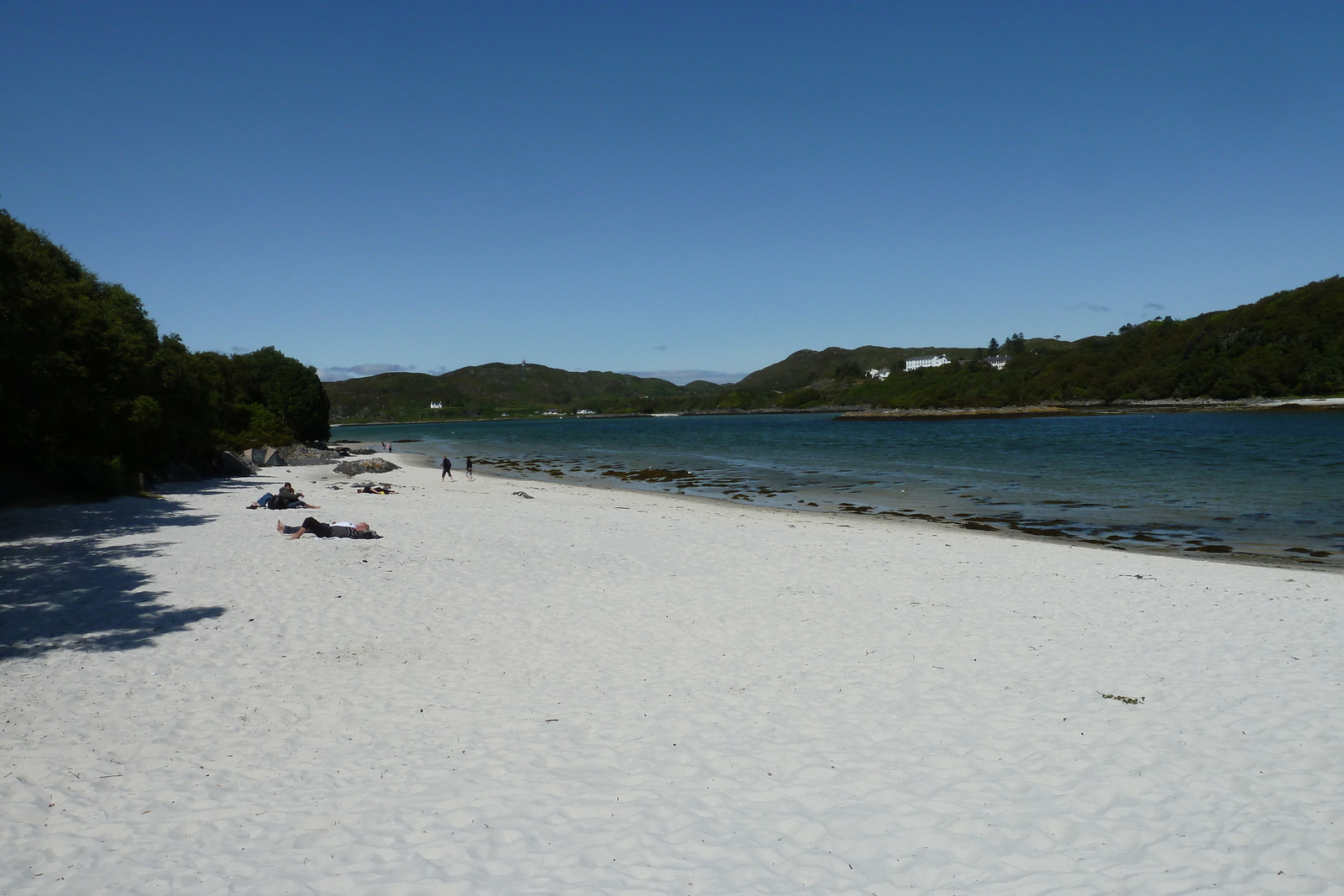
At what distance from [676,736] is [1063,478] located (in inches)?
1417

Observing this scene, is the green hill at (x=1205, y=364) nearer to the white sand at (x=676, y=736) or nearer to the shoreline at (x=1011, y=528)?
the shoreline at (x=1011, y=528)

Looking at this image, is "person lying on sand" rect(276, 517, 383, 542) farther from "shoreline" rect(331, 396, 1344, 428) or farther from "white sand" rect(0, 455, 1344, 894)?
"shoreline" rect(331, 396, 1344, 428)

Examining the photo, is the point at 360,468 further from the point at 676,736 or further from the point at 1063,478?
the point at 676,736

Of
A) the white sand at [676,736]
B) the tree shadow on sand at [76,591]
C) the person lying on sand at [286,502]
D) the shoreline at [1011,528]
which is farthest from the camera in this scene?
the person lying on sand at [286,502]

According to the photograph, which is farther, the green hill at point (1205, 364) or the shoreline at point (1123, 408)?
the green hill at point (1205, 364)

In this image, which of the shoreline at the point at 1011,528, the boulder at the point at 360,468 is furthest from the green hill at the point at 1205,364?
the boulder at the point at 360,468

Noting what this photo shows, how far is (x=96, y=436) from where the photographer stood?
79.1ft

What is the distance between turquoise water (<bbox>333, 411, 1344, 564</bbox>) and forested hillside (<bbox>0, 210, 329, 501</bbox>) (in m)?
20.2

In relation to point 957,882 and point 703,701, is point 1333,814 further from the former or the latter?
point 703,701

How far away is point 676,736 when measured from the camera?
698 cm

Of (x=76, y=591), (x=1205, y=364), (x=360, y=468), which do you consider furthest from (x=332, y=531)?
(x=1205, y=364)

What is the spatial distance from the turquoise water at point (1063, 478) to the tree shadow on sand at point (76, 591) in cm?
2123

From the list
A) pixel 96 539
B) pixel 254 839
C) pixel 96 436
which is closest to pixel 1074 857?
pixel 254 839

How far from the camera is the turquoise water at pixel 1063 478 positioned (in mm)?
22031
